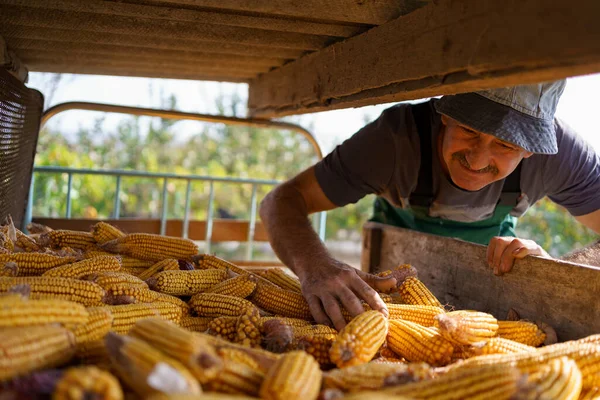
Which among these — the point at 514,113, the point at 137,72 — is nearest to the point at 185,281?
the point at 514,113

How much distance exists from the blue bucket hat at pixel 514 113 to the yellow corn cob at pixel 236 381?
1.74 metres

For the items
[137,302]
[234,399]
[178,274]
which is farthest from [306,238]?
[234,399]

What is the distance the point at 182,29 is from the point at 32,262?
1326mm

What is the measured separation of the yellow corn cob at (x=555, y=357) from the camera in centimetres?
182

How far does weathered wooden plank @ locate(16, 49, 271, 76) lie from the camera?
143 inches

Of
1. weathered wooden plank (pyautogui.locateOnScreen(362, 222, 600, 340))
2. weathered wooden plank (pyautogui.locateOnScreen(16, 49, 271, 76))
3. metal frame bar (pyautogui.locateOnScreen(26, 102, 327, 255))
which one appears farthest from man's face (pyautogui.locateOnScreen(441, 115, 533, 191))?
metal frame bar (pyautogui.locateOnScreen(26, 102, 327, 255))

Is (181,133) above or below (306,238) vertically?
above

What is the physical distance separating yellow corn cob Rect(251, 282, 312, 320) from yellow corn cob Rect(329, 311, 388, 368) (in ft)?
1.65

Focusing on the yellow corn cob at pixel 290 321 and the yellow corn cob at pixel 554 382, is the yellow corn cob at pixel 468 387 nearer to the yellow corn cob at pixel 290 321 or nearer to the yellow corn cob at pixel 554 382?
the yellow corn cob at pixel 554 382

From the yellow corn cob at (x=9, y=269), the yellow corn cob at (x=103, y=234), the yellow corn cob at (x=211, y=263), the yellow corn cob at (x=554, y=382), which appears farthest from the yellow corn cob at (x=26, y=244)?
the yellow corn cob at (x=554, y=382)

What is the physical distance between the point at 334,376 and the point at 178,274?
44.0 inches

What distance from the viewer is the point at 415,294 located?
8.42ft

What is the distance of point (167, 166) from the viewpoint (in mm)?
13227

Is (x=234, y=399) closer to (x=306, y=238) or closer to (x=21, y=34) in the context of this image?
(x=306, y=238)
